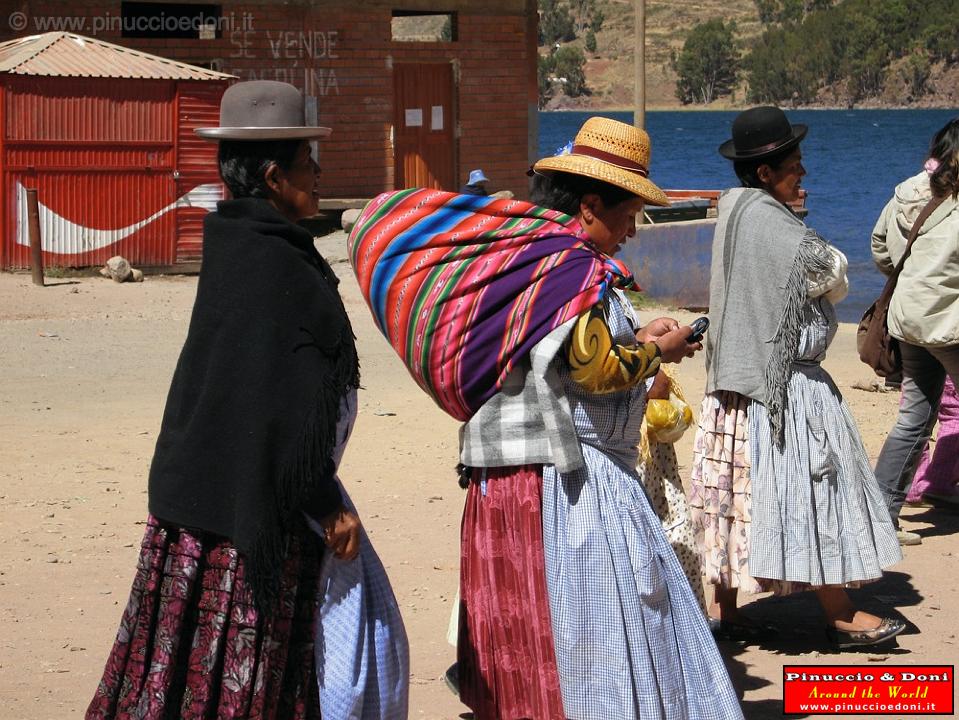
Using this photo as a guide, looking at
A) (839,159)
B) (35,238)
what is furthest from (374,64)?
(839,159)

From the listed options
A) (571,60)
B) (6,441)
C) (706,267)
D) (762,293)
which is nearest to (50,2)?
(706,267)

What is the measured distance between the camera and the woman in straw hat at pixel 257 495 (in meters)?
2.88

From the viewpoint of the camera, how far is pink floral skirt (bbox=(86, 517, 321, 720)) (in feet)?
9.60

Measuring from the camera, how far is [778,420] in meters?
4.66

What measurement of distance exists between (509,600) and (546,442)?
0.42 meters

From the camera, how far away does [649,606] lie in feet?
11.2

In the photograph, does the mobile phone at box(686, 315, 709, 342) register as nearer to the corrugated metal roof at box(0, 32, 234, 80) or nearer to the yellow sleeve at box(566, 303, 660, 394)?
the yellow sleeve at box(566, 303, 660, 394)

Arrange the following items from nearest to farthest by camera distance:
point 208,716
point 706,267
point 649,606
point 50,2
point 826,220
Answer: point 208,716
point 649,606
point 706,267
point 50,2
point 826,220

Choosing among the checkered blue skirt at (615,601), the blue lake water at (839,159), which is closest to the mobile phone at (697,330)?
the checkered blue skirt at (615,601)

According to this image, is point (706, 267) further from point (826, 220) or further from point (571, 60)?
point (571, 60)

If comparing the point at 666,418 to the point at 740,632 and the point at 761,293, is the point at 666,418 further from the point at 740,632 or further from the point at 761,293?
the point at 740,632

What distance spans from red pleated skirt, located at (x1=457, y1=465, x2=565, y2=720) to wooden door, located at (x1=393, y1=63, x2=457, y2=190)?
15.9m

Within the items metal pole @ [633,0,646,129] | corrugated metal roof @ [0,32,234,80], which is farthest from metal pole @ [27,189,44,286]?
metal pole @ [633,0,646,129]

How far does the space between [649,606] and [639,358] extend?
63 cm
